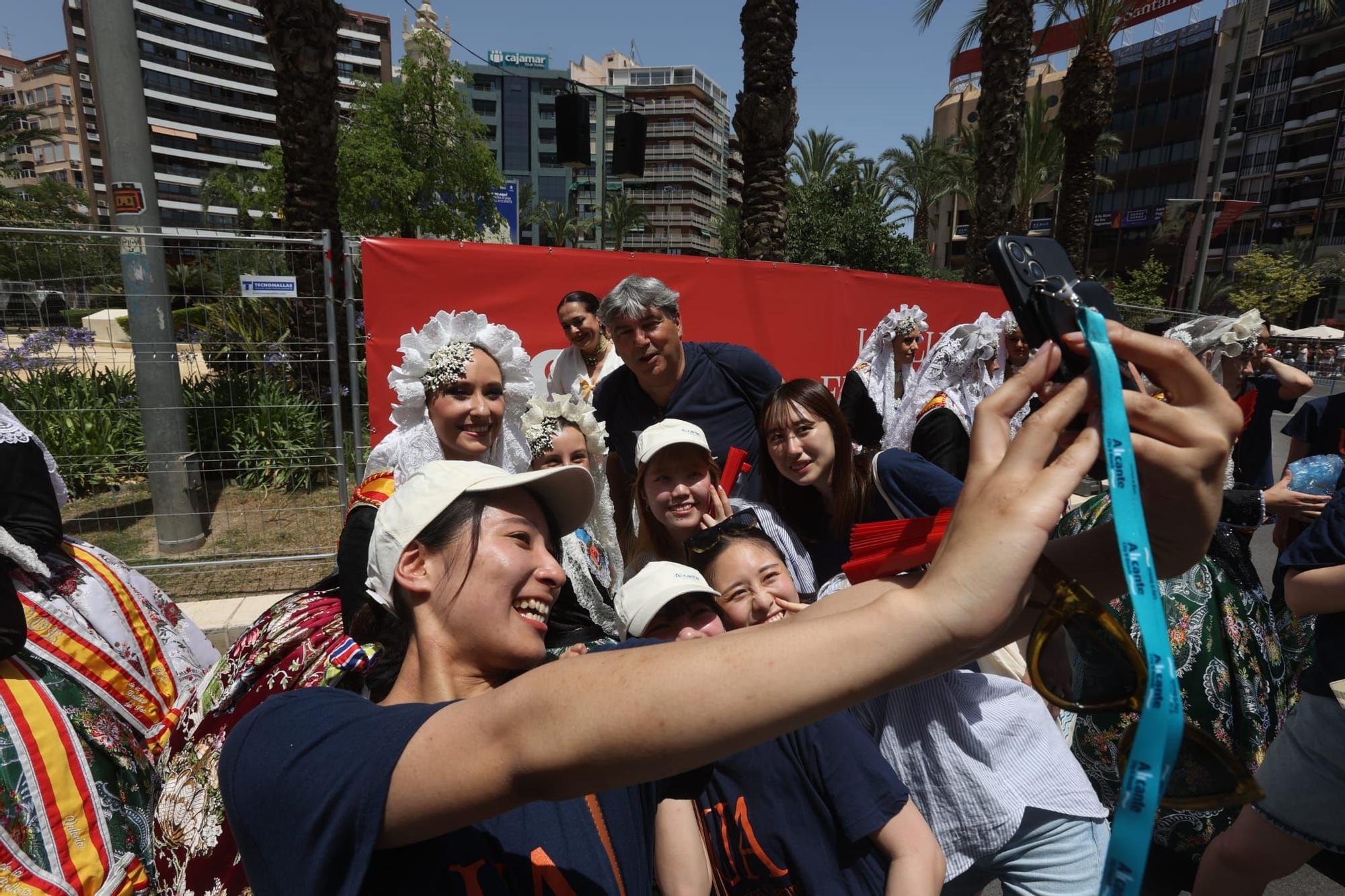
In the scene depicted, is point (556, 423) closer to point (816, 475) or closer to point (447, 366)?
point (447, 366)

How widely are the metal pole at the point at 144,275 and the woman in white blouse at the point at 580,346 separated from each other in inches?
100

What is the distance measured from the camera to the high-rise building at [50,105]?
71.3m

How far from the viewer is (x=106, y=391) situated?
23.6 ft

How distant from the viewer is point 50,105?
7219cm

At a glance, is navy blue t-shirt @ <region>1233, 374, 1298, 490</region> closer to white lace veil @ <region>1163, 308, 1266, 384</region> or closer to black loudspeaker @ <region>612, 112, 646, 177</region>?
white lace veil @ <region>1163, 308, 1266, 384</region>

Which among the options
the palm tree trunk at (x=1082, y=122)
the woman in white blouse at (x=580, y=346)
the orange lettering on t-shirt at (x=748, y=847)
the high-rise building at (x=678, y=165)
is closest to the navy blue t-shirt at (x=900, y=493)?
the orange lettering on t-shirt at (x=748, y=847)

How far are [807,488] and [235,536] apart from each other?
16.0ft

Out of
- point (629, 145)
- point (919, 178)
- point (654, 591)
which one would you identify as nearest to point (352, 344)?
point (654, 591)

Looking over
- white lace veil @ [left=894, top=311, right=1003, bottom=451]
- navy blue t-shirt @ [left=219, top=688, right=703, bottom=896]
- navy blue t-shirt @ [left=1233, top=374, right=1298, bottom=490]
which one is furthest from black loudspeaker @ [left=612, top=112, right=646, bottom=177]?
navy blue t-shirt @ [left=219, top=688, right=703, bottom=896]

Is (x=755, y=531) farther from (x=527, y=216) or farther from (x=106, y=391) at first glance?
(x=527, y=216)

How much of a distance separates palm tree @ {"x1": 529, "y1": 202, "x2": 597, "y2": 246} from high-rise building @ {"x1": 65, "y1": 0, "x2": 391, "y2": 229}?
2181 cm

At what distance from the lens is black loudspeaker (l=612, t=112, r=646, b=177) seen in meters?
12.7

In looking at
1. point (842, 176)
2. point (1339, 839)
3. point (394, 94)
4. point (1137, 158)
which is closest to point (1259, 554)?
point (1339, 839)

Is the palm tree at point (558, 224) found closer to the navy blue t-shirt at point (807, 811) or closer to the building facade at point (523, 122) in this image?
the building facade at point (523, 122)
